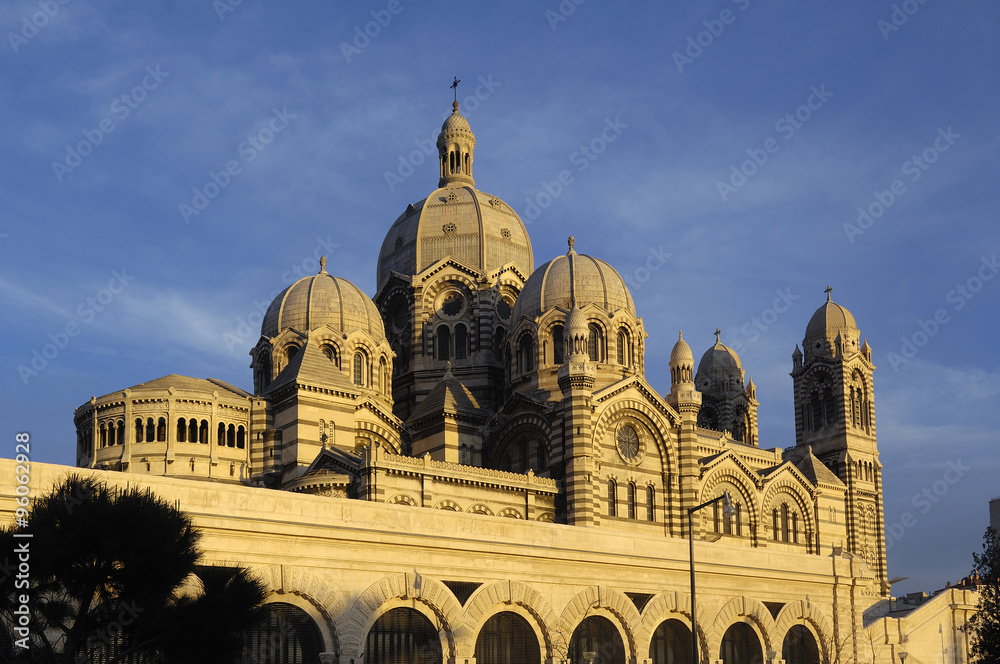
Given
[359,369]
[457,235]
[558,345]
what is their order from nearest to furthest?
[359,369]
[558,345]
[457,235]

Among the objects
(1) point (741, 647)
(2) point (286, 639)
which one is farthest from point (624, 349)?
(2) point (286, 639)

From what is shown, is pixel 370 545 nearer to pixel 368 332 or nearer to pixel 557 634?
pixel 557 634

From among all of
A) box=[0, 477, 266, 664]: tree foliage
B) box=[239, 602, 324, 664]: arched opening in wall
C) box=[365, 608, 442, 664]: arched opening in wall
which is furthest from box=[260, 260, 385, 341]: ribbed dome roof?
box=[0, 477, 266, 664]: tree foliage

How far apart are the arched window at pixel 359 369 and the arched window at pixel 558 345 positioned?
10.9 metres

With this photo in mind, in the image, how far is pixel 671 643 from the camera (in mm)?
37562

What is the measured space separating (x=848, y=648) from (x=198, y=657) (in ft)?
94.7

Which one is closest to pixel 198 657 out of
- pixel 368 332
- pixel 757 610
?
pixel 757 610

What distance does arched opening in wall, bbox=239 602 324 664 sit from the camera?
27922 millimetres

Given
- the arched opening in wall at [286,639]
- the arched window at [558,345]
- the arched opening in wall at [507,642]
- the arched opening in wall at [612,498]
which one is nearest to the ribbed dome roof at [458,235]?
the arched window at [558,345]

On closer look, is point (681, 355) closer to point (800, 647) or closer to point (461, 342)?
point (461, 342)

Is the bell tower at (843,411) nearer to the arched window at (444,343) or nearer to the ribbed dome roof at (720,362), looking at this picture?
the ribbed dome roof at (720,362)

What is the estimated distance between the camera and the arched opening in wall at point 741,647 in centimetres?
3908

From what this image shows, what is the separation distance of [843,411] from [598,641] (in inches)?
2160

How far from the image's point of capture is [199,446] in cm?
5353
